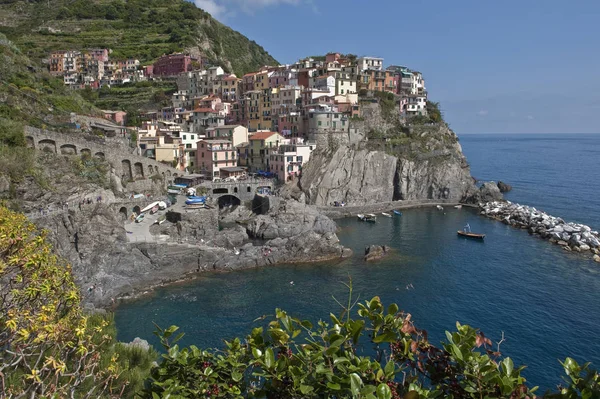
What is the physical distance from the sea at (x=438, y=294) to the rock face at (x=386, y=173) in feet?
38.5

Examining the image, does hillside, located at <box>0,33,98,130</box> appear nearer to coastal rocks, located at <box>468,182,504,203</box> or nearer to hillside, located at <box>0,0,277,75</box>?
hillside, located at <box>0,0,277,75</box>

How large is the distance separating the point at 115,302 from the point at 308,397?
27.1m

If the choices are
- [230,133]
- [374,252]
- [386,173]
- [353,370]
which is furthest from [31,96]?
[353,370]

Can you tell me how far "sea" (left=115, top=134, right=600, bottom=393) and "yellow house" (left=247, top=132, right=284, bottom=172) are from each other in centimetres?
1905

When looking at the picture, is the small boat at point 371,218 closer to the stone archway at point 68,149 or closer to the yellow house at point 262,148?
the yellow house at point 262,148

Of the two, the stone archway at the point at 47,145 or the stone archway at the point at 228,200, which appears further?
the stone archway at the point at 228,200

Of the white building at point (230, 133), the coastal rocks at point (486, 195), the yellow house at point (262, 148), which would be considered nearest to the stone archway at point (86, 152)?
the white building at point (230, 133)

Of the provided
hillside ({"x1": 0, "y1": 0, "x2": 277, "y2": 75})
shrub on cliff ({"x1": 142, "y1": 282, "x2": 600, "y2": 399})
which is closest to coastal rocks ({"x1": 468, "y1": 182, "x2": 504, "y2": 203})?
shrub on cliff ({"x1": 142, "y1": 282, "x2": 600, "y2": 399})

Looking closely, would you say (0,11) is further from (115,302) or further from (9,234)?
(9,234)

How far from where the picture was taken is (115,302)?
93.2ft

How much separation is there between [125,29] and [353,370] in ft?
421

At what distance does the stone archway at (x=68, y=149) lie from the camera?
43438mm

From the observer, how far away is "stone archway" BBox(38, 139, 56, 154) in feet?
137

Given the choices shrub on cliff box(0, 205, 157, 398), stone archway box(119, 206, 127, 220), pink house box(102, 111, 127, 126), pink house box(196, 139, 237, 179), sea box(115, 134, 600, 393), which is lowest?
sea box(115, 134, 600, 393)
